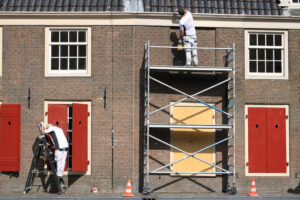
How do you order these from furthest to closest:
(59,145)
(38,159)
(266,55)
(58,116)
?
1. (266,55)
2. (58,116)
3. (38,159)
4. (59,145)

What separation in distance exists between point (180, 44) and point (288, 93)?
368 centimetres

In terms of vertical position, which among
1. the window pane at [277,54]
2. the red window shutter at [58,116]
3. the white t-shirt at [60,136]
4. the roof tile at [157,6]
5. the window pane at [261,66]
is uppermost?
the roof tile at [157,6]

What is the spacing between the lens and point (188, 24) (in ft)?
58.3

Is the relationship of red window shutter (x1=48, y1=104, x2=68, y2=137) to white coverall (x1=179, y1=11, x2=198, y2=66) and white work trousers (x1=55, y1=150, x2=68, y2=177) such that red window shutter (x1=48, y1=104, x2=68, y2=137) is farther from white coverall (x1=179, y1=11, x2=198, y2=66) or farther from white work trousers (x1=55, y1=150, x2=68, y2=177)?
white coverall (x1=179, y1=11, x2=198, y2=66)

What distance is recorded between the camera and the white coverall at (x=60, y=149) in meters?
17.2

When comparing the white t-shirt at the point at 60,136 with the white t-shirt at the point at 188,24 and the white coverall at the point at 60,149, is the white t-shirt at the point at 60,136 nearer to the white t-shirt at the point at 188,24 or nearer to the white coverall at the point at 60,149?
the white coverall at the point at 60,149

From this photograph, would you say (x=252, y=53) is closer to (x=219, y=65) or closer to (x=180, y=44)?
(x=219, y=65)

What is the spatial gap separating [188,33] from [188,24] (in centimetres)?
27

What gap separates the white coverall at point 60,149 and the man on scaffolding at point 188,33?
4235mm

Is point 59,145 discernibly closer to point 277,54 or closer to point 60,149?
point 60,149

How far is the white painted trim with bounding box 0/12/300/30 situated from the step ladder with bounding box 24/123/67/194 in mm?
3259

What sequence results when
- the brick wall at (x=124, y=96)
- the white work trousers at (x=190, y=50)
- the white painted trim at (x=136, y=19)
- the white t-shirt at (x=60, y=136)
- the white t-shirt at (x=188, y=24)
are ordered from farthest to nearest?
the white painted trim at (x=136, y=19) → the brick wall at (x=124, y=96) → the white work trousers at (x=190, y=50) → the white t-shirt at (x=188, y=24) → the white t-shirt at (x=60, y=136)

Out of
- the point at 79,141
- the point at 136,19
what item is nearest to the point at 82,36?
the point at 136,19

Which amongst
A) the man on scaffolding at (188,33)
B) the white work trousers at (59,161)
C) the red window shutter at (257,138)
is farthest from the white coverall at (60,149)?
the red window shutter at (257,138)
